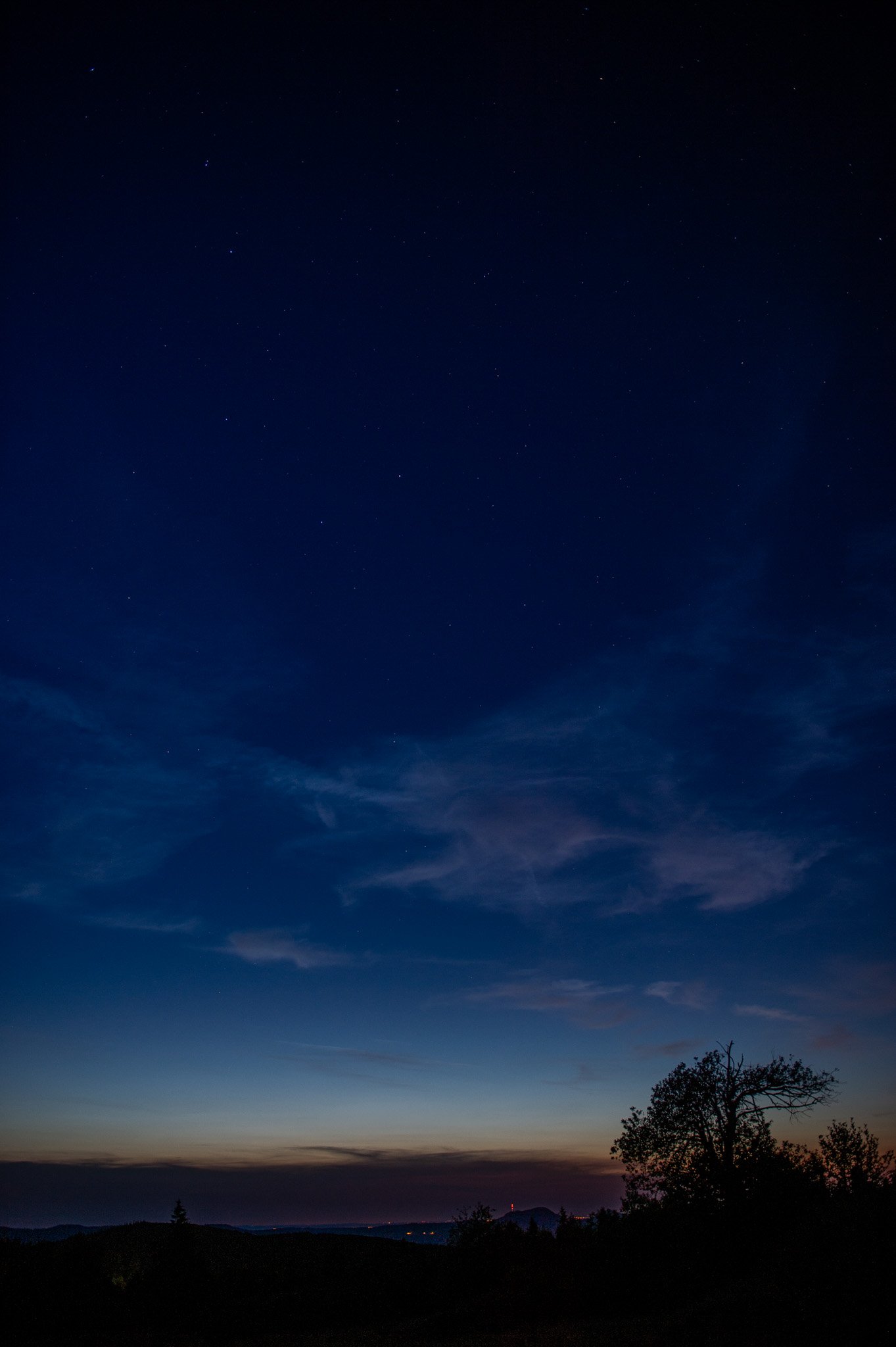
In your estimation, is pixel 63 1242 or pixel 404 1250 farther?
pixel 404 1250

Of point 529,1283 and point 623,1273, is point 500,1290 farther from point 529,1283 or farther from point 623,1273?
point 623,1273

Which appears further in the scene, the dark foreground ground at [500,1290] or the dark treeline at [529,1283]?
the dark treeline at [529,1283]

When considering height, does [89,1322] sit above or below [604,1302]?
below

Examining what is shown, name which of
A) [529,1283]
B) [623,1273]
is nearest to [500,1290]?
[529,1283]

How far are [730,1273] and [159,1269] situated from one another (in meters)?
40.2

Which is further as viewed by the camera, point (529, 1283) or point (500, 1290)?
point (500, 1290)

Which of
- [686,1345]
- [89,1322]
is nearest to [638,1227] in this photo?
[686,1345]

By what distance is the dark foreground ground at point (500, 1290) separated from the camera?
20.4m

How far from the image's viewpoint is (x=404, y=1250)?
210 feet

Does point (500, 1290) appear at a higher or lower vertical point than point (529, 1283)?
lower

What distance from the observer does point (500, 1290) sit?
120 feet

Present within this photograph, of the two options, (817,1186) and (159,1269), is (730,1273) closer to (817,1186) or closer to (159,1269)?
(817,1186)

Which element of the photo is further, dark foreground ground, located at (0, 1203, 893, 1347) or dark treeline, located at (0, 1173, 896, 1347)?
dark treeline, located at (0, 1173, 896, 1347)

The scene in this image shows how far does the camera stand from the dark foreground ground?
20.4m
